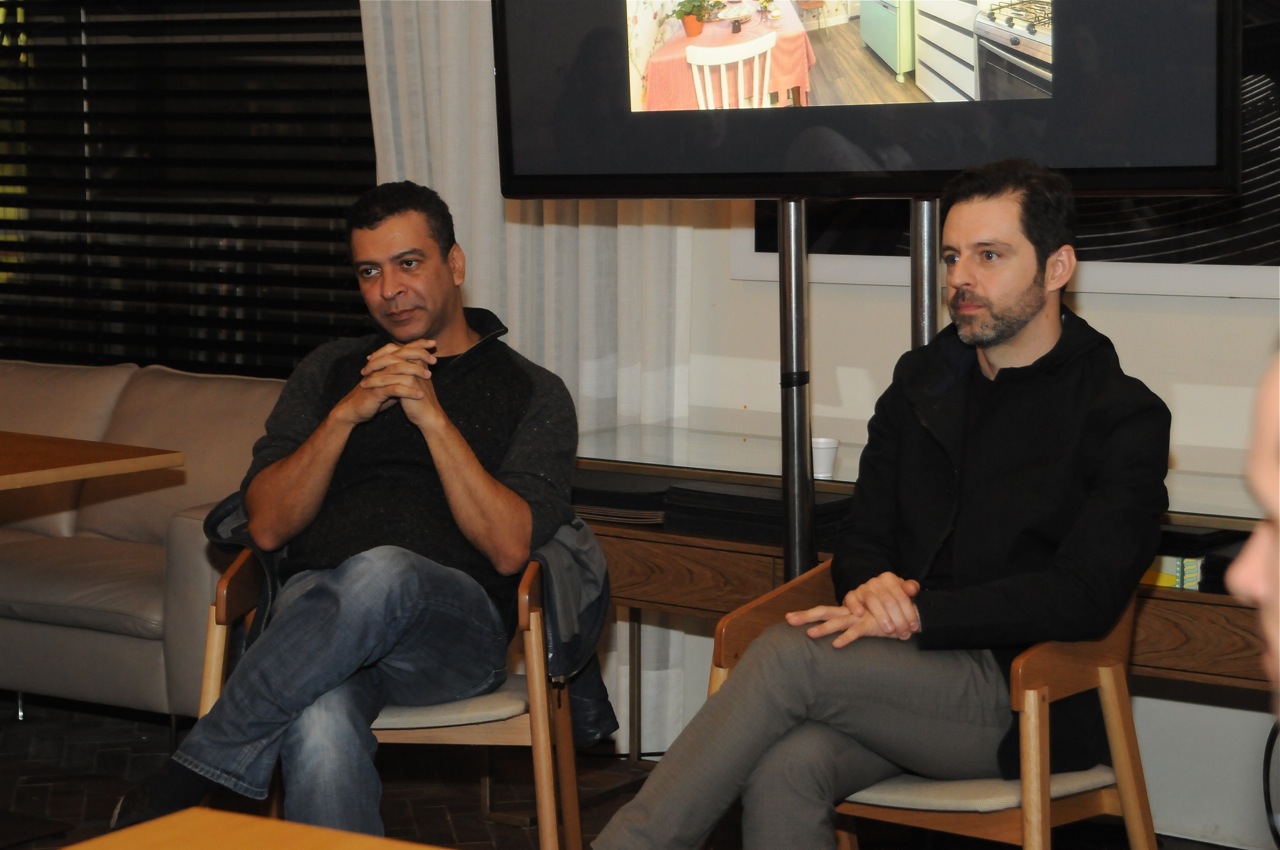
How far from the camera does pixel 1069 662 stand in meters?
2.18

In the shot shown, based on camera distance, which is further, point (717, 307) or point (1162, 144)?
point (717, 307)

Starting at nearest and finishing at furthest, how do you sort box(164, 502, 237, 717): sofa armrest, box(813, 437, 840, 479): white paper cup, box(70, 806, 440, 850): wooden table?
box(70, 806, 440, 850): wooden table → box(813, 437, 840, 479): white paper cup → box(164, 502, 237, 717): sofa armrest

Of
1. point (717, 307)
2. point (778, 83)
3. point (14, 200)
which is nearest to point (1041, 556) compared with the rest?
point (778, 83)

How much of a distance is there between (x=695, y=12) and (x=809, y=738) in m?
1.54

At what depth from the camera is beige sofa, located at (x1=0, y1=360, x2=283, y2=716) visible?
11.5ft

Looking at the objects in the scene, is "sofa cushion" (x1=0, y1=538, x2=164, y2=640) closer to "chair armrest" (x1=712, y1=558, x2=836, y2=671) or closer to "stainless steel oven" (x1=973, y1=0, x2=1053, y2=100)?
"chair armrest" (x1=712, y1=558, x2=836, y2=671)

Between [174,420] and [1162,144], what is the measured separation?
2699 mm

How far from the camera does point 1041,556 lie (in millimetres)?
2336

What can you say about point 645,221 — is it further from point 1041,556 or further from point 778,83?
point 1041,556

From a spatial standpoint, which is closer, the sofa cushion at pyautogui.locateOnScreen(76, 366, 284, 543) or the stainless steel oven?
the stainless steel oven

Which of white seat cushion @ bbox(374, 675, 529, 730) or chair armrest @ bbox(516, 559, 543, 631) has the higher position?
chair armrest @ bbox(516, 559, 543, 631)

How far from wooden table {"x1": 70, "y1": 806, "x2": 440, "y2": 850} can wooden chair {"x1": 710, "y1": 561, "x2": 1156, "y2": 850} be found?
982mm

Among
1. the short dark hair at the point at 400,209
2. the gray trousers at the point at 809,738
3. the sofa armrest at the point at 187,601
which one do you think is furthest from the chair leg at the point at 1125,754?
the sofa armrest at the point at 187,601

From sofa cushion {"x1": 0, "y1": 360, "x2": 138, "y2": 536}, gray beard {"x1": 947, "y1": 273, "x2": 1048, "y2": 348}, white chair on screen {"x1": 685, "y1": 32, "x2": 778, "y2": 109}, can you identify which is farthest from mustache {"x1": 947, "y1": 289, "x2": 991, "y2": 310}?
sofa cushion {"x1": 0, "y1": 360, "x2": 138, "y2": 536}
